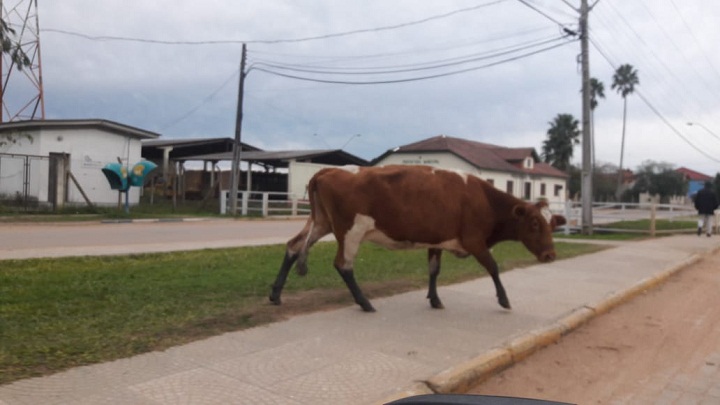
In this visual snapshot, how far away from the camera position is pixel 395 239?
6852 millimetres

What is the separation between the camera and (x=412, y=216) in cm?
672

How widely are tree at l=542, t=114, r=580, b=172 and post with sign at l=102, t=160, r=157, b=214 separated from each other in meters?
53.5

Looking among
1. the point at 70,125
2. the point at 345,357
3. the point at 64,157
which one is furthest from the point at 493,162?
the point at 345,357

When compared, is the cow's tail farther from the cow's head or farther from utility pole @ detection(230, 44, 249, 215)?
utility pole @ detection(230, 44, 249, 215)

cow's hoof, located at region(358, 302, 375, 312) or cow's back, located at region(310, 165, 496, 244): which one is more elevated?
cow's back, located at region(310, 165, 496, 244)

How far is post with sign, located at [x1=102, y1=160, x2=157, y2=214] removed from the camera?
73.8 feet

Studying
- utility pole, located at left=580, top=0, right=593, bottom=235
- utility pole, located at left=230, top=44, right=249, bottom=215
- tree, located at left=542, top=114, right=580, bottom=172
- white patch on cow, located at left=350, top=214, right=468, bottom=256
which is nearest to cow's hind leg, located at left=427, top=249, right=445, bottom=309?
white patch on cow, located at left=350, top=214, right=468, bottom=256

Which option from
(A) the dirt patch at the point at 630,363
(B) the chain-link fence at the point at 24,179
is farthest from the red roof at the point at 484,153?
(A) the dirt patch at the point at 630,363

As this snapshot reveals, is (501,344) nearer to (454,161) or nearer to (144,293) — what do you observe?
(144,293)

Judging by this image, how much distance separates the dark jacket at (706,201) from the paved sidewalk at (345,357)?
13.9m

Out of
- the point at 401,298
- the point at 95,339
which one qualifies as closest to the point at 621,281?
the point at 401,298

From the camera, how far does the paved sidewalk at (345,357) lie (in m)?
4.07

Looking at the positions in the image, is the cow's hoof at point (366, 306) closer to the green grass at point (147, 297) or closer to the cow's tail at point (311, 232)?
the green grass at point (147, 297)

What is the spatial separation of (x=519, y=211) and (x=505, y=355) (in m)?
2.18
